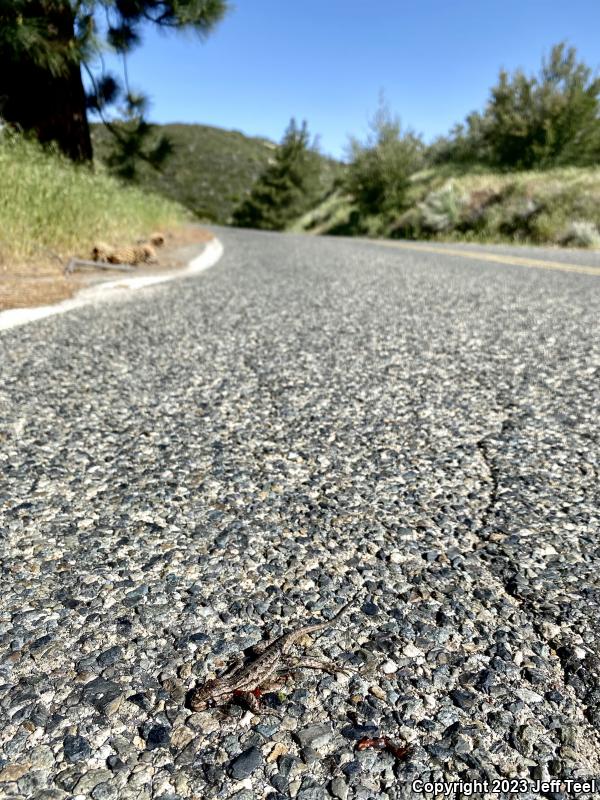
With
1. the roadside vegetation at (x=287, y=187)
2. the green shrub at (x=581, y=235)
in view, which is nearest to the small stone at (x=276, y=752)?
the green shrub at (x=581, y=235)

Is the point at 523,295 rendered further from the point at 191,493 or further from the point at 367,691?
the point at 367,691

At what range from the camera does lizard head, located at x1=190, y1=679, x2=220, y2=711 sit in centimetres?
112

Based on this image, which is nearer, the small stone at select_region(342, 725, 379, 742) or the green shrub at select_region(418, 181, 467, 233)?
the small stone at select_region(342, 725, 379, 742)

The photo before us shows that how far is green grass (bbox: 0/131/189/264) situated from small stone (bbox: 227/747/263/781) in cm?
578

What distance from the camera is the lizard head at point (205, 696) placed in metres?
1.12

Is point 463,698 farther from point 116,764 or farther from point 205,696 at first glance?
point 116,764

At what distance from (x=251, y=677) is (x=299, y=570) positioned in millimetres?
368

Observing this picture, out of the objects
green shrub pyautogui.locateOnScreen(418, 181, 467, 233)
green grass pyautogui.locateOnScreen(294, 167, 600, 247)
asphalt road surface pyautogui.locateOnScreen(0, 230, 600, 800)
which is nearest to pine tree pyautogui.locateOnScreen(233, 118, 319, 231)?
green grass pyautogui.locateOnScreen(294, 167, 600, 247)

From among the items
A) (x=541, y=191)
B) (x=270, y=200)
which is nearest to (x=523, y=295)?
(x=541, y=191)

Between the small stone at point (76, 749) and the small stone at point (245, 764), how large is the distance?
23 cm

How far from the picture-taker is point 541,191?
17875 millimetres

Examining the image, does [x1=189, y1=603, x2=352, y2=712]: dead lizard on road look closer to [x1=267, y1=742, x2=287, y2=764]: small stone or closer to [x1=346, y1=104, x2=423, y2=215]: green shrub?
[x1=267, y1=742, x2=287, y2=764]: small stone

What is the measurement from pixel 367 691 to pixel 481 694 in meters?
0.20

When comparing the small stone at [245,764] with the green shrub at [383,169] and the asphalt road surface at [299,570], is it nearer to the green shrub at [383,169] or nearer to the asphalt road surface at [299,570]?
the asphalt road surface at [299,570]
